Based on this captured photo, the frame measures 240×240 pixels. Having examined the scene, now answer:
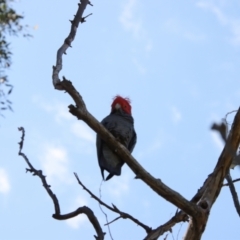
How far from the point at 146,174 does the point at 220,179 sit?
422 mm

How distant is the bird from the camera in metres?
4.35

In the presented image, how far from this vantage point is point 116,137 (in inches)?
173

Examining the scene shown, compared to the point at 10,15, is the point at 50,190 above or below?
below

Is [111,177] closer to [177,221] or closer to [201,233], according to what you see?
[177,221]

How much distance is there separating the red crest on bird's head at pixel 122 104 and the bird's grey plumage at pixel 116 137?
0.08 m

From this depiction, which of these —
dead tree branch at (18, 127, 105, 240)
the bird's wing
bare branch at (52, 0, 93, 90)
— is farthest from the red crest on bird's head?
dead tree branch at (18, 127, 105, 240)

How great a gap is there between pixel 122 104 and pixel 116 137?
1.23 meters

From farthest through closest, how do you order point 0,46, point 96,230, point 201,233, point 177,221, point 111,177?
point 0,46 → point 111,177 → point 177,221 → point 96,230 → point 201,233

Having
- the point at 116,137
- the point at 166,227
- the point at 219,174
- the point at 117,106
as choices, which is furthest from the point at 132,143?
the point at 219,174

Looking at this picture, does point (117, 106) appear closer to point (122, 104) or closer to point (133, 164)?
point (122, 104)

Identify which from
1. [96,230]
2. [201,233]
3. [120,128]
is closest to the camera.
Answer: [201,233]

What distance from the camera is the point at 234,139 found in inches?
111

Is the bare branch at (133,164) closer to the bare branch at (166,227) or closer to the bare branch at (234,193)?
the bare branch at (234,193)

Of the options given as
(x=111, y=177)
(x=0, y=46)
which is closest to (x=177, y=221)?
(x=111, y=177)
